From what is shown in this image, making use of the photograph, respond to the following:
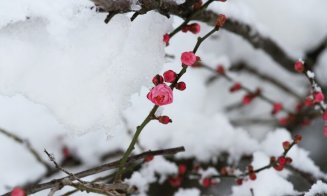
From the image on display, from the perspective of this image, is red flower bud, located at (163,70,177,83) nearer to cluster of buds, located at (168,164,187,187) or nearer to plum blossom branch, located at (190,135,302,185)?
plum blossom branch, located at (190,135,302,185)

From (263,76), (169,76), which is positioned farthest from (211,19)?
(263,76)

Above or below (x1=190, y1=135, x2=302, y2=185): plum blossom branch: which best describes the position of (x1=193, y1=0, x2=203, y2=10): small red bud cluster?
above

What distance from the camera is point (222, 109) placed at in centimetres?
265

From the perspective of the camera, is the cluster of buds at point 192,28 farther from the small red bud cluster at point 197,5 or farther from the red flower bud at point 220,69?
the red flower bud at point 220,69

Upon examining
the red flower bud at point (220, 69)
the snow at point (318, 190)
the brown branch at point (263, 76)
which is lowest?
the snow at point (318, 190)

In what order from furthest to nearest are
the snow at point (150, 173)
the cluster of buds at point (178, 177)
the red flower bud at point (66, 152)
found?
1. the red flower bud at point (66, 152)
2. the cluster of buds at point (178, 177)
3. the snow at point (150, 173)

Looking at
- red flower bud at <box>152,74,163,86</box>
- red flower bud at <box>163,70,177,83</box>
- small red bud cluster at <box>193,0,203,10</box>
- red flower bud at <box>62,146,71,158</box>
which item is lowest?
red flower bud at <box>152,74,163,86</box>

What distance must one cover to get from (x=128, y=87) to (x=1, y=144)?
1.27m

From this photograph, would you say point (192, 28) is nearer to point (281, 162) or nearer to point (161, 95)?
point (161, 95)

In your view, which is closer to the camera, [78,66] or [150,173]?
[78,66]

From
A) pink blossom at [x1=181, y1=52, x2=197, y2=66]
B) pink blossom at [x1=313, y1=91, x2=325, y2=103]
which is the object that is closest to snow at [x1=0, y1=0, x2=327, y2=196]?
pink blossom at [x1=181, y1=52, x2=197, y2=66]

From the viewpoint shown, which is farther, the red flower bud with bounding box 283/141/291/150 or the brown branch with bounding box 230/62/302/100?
the brown branch with bounding box 230/62/302/100

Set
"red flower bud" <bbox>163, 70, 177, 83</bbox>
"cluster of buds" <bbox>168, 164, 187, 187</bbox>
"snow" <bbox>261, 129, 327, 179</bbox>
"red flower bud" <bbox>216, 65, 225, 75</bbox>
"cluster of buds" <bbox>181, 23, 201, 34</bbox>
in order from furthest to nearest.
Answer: "red flower bud" <bbox>216, 65, 225, 75</bbox>
"cluster of buds" <bbox>168, 164, 187, 187</bbox>
"snow" <bbox>261, 129, 327, 179</bbox>
"cluster of buds" <bbox>181, 23, 201, 34</bbox>
"red flower bud" <bbox>163, 70, 177, 83</bbox>

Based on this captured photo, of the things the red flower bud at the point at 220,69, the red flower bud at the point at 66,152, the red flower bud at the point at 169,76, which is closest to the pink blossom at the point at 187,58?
the red flower bud at the point at 169,76
